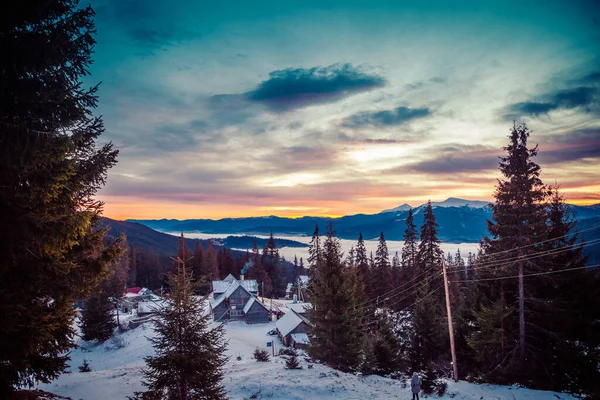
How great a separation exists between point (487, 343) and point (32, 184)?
77.0ft

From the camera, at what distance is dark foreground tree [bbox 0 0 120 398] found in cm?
712

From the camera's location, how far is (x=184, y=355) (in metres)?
11.7

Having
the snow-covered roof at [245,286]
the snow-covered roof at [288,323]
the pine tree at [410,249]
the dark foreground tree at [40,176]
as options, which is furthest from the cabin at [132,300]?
the dark foreground tree at [40,176]

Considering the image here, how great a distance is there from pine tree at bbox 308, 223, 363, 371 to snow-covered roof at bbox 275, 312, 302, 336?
17.4m

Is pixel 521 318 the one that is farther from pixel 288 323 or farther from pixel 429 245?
pixel 288 323

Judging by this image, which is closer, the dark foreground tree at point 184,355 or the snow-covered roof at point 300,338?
the dark foreground tree at point 184,355

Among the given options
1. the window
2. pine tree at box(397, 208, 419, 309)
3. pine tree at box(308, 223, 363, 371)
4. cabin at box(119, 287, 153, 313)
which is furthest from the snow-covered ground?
cabin at box(119, 287, 153, 313)

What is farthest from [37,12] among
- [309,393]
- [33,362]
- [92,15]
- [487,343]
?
[487,343]

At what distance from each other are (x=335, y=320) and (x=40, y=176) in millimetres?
20003

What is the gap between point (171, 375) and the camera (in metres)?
11.7

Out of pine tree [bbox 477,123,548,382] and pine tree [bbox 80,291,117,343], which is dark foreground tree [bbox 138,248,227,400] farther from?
pine tree [bbox 80,291,117,343]

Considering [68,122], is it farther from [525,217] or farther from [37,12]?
[525,217]

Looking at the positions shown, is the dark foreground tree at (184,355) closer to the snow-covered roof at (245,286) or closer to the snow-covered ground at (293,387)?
the snow-covered ground at (293,387)

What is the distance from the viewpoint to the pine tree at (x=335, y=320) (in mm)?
22906
